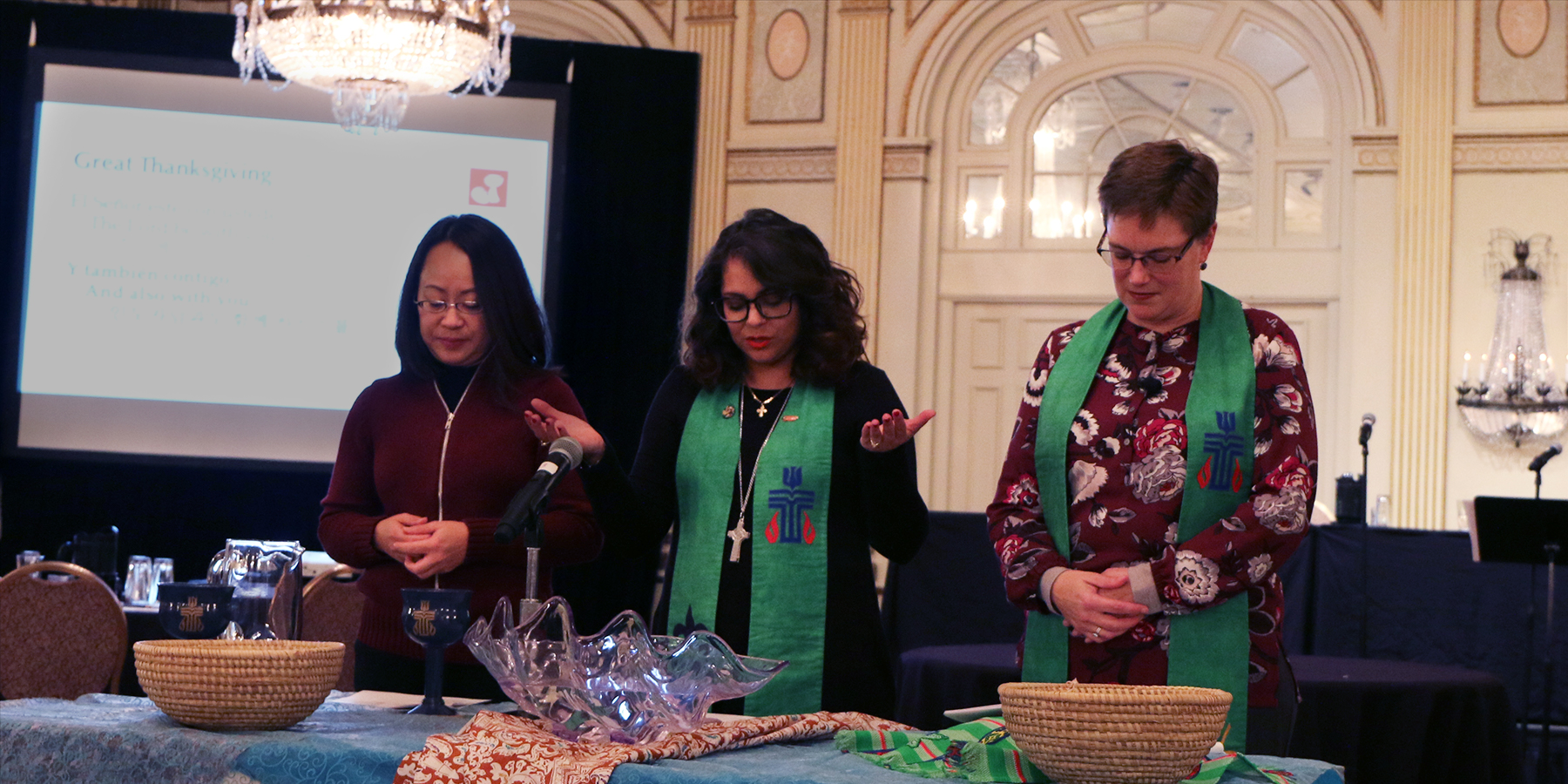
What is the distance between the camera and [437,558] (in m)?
2.02

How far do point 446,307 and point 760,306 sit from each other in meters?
0.49

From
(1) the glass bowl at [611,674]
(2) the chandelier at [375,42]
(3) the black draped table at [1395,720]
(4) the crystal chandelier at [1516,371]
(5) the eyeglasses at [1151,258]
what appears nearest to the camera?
(1) the glass bowl at [611,674]

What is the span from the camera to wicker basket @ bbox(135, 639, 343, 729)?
1.62 meters

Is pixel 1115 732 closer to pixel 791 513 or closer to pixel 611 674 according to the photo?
pixel 611 674

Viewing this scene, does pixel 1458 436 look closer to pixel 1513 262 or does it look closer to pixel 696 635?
pixel 1513 262

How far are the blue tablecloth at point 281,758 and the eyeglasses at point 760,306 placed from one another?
655mm

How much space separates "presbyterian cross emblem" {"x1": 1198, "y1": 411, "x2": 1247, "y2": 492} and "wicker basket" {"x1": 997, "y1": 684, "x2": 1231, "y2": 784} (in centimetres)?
45

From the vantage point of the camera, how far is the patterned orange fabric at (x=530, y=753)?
4.74 feet

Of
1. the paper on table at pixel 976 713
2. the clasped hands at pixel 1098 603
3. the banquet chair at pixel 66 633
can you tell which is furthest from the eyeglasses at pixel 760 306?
the banquet chair at pixel 66 633

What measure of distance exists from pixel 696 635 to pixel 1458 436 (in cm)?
587

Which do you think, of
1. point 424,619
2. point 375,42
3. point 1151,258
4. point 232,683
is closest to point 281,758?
point 232,683

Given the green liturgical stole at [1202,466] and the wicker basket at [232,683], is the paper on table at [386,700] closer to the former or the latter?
the wicker basket at [232,683]

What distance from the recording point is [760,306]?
208 centimetres

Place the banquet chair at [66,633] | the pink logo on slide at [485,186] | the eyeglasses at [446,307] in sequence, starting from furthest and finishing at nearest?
the pink logo on slide at [485,186]
the banquet chair at [66,633]
the eyeglasses at [446,307]
